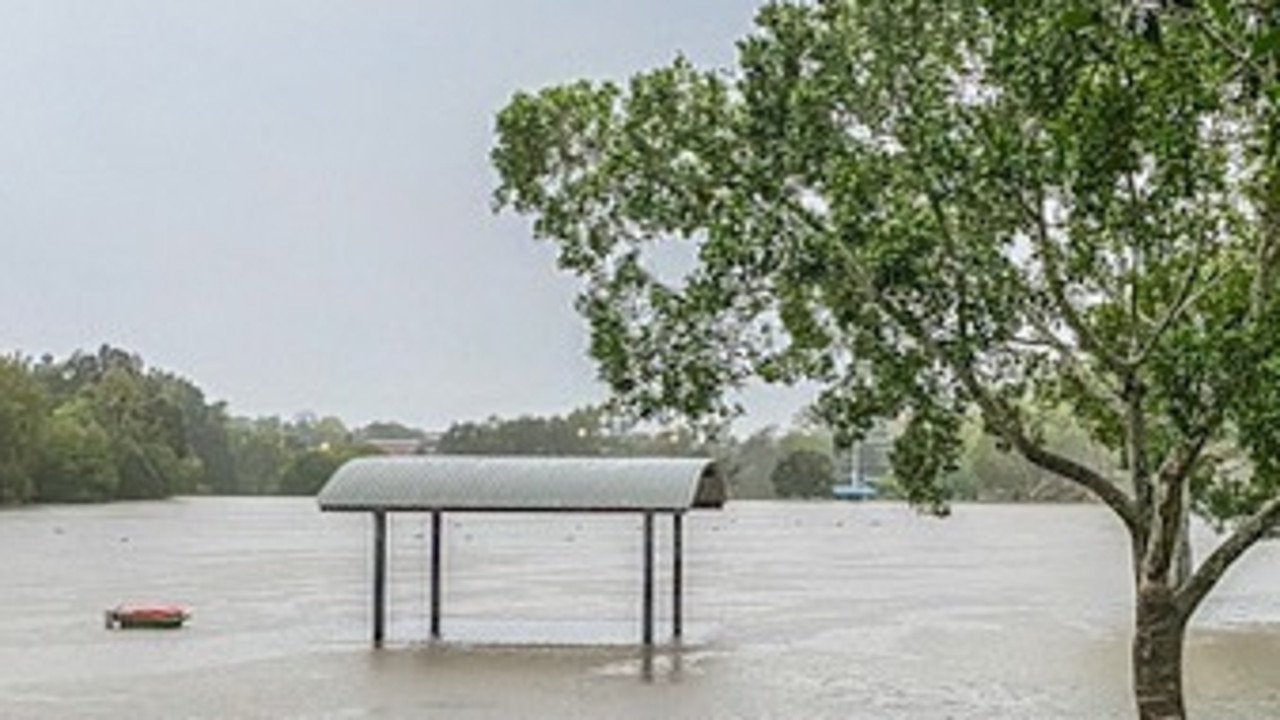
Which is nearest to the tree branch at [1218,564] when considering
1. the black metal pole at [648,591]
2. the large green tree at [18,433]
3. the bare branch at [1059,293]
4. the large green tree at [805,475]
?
the bare branch at [1059,293]

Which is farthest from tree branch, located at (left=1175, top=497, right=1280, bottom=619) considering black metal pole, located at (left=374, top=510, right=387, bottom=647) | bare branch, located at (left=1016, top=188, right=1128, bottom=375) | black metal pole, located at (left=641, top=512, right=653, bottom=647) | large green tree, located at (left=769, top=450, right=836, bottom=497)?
large green tree, located at (left=769, top=450, right=836, bottom=497)

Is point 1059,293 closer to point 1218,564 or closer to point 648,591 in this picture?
point 1218,564

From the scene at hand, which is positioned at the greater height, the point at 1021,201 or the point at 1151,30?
the point at 1021,201

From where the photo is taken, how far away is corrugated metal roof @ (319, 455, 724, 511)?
2128 cm

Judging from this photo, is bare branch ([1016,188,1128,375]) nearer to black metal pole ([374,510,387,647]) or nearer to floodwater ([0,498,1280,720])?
floodwater ([0,498,1280,720])

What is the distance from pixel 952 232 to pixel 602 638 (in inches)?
463

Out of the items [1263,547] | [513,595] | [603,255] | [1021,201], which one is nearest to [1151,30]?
[1021,201]

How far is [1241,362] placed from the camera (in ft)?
33.8

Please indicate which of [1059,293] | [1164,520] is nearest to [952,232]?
[1059,293]

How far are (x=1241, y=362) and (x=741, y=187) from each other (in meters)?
3.26

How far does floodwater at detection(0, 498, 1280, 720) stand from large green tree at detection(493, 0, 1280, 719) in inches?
162

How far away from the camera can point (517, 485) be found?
71.0ft

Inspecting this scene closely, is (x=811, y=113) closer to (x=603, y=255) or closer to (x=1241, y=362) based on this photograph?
(x=603, y=255)

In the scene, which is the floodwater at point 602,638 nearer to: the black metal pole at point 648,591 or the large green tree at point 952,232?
the black metal pole at point 648,591
